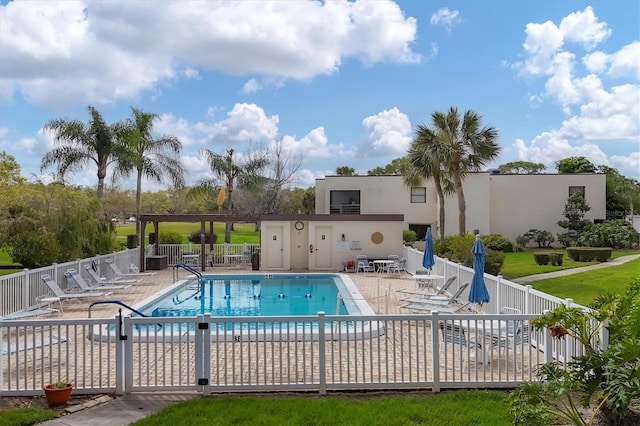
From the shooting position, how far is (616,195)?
129 ft

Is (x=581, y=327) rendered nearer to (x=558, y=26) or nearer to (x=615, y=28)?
(x=615, y=28)

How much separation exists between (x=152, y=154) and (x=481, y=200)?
19145 millimetres

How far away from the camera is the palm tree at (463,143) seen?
23.9 meters

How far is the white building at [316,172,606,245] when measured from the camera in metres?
32.6

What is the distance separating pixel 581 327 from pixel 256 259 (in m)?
18.3

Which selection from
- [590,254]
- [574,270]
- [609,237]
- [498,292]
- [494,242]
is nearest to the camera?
[498,292]

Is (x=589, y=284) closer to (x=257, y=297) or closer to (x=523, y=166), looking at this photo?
(x=257, y=297)

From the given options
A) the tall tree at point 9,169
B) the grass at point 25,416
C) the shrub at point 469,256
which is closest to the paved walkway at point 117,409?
the grass at point 25,416

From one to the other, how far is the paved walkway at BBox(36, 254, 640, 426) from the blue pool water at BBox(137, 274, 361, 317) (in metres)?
6.72

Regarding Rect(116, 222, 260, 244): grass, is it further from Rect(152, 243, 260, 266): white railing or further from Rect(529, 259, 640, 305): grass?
Rect(529, 259, 640, 305): grass

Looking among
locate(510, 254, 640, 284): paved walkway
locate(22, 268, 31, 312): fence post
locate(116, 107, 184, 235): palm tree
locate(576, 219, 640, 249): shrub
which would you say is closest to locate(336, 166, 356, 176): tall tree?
locate(576, 219, 640, 249): shrub

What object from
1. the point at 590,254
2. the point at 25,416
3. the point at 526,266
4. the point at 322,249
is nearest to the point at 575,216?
the point at 590,254

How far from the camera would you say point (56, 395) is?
600cm

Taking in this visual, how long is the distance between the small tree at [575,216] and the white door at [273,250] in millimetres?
19227
